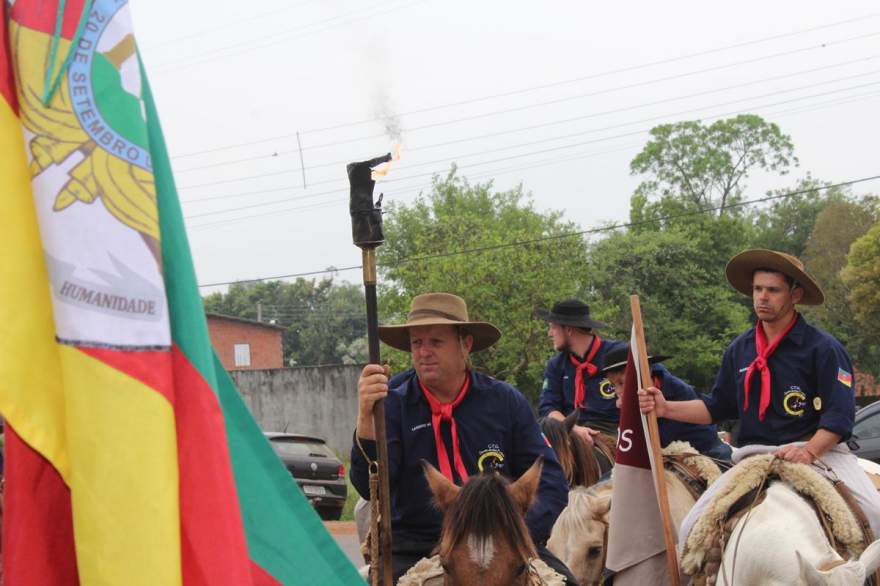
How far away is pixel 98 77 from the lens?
6.53ft

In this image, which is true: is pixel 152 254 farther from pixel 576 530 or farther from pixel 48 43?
pixel 576 530

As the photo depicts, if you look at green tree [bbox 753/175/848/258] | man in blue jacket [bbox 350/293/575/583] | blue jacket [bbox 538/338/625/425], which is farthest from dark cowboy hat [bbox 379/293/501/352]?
green tree [bbox 753/175/848/258]

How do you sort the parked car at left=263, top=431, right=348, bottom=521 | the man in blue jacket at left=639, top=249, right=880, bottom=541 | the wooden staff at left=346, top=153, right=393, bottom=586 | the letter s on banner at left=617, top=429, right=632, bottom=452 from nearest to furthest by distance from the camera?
the wooden staff at left=346, top=153, right=393, bottom=586
the man in blue jacket at left=639, top=249, right=880, bottom=541
the letter s on banner at left=617, top=429, right=632, bottom=452
the parked car at left=263, top=431, right=348, bottom=521

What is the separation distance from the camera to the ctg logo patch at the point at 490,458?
5.59 m

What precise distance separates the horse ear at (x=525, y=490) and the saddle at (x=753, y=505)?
126cm

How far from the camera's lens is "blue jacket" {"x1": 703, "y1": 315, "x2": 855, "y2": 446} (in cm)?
593

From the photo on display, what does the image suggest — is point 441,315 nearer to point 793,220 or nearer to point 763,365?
point 763,365

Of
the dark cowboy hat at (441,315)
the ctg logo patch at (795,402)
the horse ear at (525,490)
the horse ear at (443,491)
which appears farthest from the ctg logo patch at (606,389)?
the horse ear at (443,491)

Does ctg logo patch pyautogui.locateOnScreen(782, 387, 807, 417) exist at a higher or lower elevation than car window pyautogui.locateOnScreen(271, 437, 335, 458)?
higher

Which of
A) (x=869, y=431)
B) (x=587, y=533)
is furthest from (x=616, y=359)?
(x=869, y=431)

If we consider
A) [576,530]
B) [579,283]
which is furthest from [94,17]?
[579,283]

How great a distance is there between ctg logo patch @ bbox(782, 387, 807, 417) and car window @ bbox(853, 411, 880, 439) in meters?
10.6

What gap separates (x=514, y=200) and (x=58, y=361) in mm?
57861

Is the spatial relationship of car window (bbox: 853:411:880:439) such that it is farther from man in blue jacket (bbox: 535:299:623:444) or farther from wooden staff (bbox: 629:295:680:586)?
wooden staff (bbox: 629:295:680:586)
